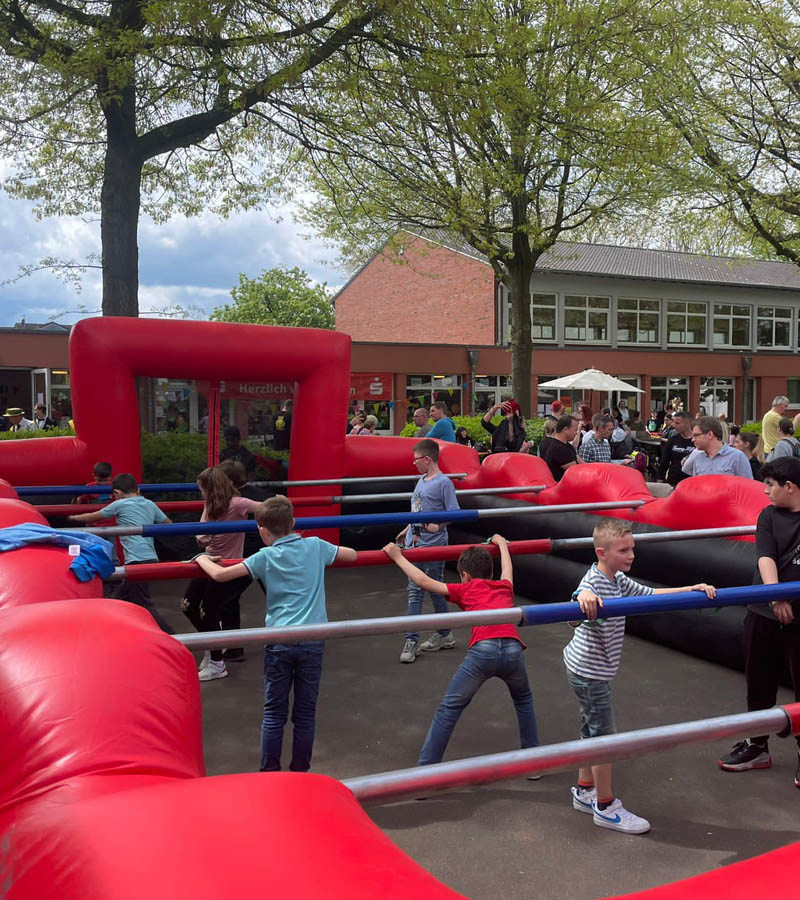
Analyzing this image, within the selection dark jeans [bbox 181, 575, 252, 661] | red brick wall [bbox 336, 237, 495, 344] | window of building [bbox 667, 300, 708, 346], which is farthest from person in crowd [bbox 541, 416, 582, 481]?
window of building [bbox 667, 300, 708, 346]

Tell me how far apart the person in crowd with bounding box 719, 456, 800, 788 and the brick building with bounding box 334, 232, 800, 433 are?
2401 centimetres

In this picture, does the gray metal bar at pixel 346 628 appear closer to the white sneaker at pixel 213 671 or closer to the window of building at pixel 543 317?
the white sneaker at pixel 213 671

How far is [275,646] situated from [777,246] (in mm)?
20480

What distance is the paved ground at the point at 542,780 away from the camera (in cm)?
363

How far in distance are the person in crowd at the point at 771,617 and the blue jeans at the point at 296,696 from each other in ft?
7.56

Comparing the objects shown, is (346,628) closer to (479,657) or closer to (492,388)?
(479,657)

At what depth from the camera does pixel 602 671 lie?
3992 millimetres

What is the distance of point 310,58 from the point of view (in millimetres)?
12219

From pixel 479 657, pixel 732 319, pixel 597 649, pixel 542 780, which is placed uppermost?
pixel 732 319

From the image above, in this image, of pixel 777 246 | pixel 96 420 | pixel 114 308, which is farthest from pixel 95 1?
pixel 777 246

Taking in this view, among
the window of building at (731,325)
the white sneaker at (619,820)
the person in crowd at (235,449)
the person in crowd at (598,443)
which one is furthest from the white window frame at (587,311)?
the white sneaker at (619,820)

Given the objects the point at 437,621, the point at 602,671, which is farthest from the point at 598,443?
the point at 437,621

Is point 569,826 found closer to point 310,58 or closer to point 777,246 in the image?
point 310,58

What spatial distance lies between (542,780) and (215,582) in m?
2.93
